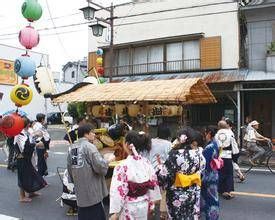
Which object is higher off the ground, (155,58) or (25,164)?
(155,58)

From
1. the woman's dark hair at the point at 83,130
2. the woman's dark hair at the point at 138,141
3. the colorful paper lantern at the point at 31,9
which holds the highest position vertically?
the colorful paper lantern at the point at 31,9

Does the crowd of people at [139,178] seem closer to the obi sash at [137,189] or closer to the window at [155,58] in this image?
the obi sash at [137,189]

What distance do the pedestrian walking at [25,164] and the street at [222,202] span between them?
294 mm

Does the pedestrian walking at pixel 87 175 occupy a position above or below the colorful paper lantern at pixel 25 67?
below

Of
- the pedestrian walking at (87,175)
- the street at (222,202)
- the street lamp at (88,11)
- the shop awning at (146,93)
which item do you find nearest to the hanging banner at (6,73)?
the street lamp at (88,11)

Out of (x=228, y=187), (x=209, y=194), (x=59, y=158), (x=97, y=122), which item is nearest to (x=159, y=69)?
(x=59, y=158)

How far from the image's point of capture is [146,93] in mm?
9023

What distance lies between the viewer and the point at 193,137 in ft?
17.4

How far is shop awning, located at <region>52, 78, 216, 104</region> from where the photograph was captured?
28.3 feet

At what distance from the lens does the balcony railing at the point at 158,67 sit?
2078 cm

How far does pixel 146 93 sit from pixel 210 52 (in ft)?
39.0

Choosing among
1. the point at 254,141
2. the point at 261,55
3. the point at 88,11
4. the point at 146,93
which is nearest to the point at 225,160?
the point at 146,93

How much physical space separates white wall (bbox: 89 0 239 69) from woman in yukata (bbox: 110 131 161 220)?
51.3ft

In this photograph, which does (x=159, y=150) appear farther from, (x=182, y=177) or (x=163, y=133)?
(x=182, y=177)
